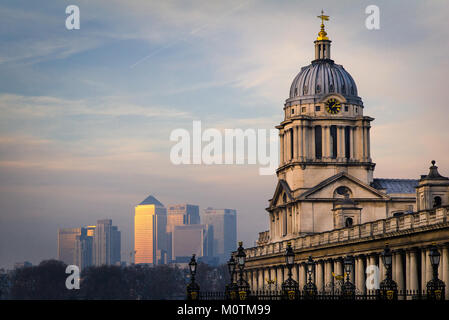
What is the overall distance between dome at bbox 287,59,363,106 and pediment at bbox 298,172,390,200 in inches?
486

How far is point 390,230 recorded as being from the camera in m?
106

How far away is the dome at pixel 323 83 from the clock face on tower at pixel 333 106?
3.73ft

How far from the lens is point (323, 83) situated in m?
156

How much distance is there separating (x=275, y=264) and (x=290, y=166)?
13.5m

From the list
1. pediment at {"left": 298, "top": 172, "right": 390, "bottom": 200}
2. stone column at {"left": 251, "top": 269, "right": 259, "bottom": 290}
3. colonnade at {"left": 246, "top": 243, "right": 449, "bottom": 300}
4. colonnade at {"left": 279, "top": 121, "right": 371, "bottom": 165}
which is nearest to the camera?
colonnade at {"left": 246, "top": 243, "right": 449, "bottom": 300}

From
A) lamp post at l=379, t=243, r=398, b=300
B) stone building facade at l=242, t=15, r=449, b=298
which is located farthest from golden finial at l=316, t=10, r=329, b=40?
lamp post at l=379, t=243, r=398, b=300

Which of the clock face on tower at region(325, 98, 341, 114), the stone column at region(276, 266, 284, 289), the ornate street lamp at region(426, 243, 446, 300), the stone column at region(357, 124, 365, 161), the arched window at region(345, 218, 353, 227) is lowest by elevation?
the ornate street lamp at region(426, 243, 446, 300)

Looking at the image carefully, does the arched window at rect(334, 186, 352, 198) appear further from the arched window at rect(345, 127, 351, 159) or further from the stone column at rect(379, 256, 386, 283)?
the stone column at rect(379, 256, 386, 283)

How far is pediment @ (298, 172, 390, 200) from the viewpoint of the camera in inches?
5891

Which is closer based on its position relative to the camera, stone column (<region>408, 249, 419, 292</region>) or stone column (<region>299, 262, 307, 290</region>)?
stone column (<region>408, 249, 419, 292</region>)

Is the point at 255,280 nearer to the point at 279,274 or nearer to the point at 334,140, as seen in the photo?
the point at 279,274

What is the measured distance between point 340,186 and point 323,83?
15.2 metres
